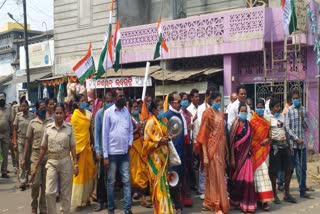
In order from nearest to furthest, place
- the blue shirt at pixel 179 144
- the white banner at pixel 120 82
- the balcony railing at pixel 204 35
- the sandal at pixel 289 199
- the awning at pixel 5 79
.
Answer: the blue shirt at pixel 179 144
the sandal at pixel 289 199
the balcony railing at pixel 204 35
the white banner at pixel 120 82
the awning at pixel 5 79

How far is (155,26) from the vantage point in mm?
14914

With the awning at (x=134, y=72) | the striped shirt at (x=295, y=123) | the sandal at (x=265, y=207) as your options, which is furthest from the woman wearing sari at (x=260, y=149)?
the awning at (x=134, y=72)

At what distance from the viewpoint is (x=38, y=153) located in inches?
255

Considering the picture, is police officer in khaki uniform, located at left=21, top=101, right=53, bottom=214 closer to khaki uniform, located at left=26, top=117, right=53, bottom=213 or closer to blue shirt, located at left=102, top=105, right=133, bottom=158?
khaki uniform, located at left=26, top=117, right=53, bottom=213

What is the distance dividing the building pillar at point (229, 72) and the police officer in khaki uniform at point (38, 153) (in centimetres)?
727

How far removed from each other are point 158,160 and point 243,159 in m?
1.34

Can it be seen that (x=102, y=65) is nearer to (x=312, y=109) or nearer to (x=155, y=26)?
(x=312, y=109)

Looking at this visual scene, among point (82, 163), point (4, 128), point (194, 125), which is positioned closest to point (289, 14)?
point (194, 125)

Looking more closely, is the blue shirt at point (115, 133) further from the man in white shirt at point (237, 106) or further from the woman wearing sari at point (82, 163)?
the man in white shirt at point (237, 106)

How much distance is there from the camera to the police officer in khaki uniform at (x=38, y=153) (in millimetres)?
6309

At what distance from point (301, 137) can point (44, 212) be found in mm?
4173

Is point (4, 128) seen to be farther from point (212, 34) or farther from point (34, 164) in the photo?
point (212, 34)

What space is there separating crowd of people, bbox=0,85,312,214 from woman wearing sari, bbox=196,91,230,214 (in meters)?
0.01

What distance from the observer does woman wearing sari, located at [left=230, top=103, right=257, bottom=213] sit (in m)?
6.54
